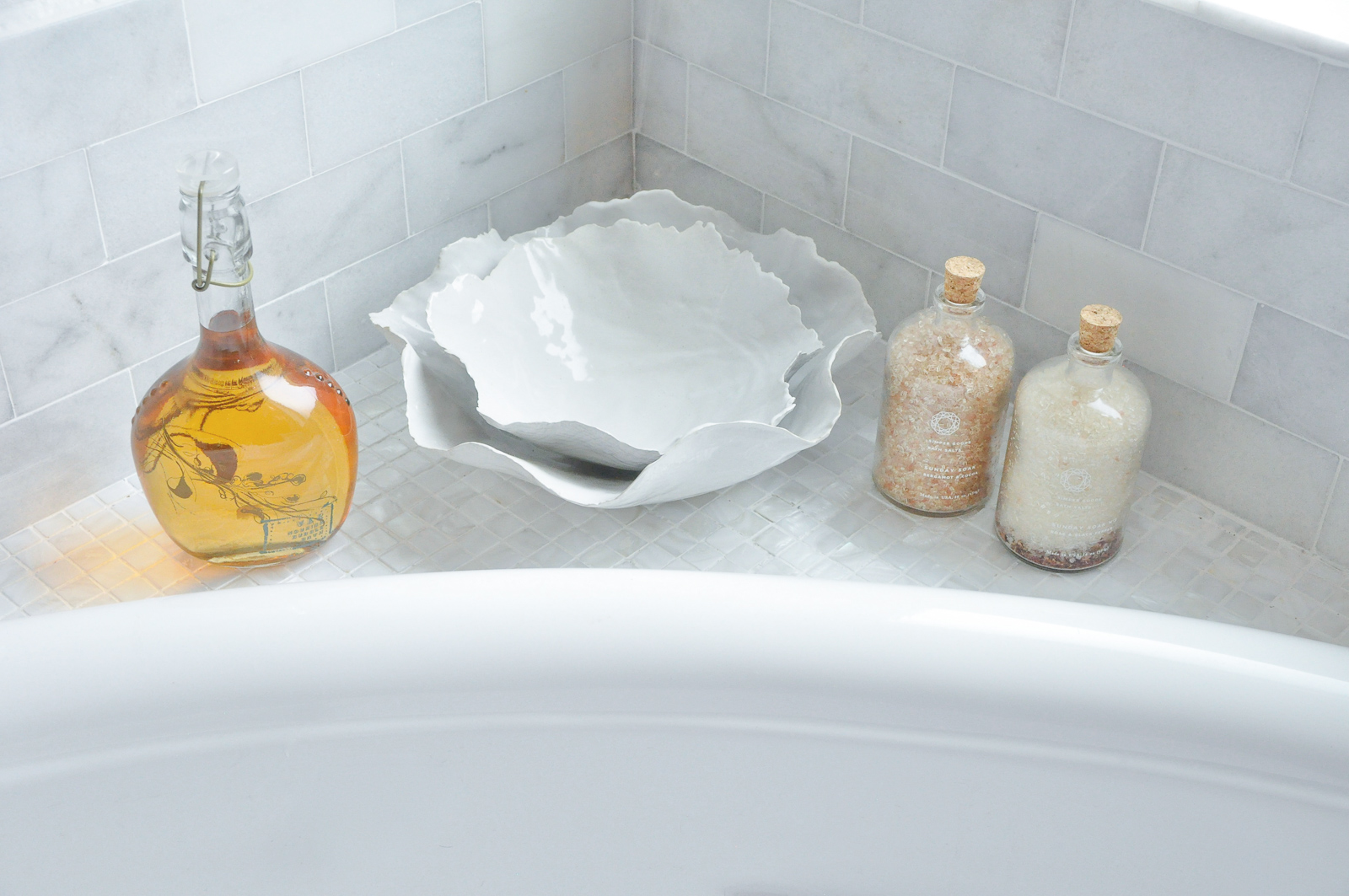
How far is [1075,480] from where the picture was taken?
996 millimetres

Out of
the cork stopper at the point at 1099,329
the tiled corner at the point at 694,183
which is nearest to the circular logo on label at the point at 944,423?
the cork stopper at the point at 1099,329

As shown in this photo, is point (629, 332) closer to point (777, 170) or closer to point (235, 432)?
point (777, 170)

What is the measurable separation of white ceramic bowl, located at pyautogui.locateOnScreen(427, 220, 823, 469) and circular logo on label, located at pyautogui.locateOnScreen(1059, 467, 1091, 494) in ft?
0.75

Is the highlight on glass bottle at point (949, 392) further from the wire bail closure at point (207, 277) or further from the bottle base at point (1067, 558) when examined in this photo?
the wire bail closure at point (207, 277)

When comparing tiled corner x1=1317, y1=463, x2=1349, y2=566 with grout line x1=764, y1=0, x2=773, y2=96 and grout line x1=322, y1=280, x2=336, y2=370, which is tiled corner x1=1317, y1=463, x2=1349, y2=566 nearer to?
grout line x1=764, y1=0, x2=773, y2=96

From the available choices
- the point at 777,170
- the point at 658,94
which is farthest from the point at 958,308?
the point at 658,94

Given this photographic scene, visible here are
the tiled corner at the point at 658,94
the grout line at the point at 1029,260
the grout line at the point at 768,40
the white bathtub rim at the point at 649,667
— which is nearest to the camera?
the white bathtub rim at the point at 649,667

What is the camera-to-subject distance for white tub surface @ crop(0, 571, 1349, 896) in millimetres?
880

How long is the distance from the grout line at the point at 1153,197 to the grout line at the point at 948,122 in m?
0.17

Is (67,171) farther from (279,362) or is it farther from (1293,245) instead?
(1293,245)

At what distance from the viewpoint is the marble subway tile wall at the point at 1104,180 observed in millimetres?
981

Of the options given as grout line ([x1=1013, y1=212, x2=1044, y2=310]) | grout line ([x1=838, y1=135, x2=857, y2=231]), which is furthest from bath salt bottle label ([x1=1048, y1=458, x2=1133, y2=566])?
grout line ([x1=838, y1=135, x2=857, y2=231])

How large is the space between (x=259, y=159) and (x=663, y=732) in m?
0.55

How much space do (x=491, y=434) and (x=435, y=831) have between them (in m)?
0.31
